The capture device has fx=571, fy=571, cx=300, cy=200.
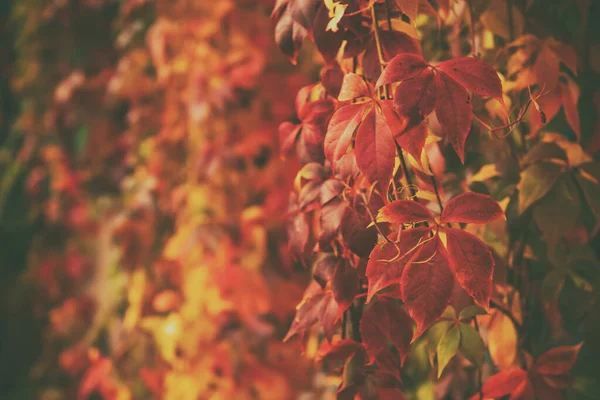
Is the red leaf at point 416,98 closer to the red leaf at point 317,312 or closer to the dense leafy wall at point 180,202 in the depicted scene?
the red leaf at point 317,312

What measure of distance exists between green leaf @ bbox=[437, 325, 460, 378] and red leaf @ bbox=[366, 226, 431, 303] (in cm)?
17

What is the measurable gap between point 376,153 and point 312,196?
0.65ft

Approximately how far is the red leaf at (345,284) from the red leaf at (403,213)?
0.14 m

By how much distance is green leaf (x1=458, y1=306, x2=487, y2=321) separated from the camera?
2.36 feet

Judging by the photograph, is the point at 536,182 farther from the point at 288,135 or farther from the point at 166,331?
the point at 166,331

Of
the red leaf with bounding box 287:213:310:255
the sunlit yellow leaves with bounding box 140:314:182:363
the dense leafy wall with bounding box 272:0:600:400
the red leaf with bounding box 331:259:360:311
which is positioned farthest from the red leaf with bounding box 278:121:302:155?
the sunlit yellow leaves with bounding box 140:314:182:363

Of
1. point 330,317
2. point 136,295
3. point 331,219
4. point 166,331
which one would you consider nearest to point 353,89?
point 331,219

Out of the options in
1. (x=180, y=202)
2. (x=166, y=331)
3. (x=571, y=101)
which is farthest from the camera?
(x=180, y=202)

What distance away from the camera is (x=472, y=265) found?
59 cm

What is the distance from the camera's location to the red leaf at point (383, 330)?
0.68 metres

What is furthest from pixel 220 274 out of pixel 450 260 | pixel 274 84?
pixel 450 260

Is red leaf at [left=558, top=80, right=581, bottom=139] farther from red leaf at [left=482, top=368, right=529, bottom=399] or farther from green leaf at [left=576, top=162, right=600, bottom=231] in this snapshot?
red leaf at [left=482, top=368, right=529, bottom=399]

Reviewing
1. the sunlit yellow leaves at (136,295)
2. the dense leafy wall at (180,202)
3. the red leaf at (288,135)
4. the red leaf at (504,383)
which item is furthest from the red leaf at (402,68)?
the sunlit yellow leaves at (136,295)

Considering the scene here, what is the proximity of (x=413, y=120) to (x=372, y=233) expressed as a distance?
0.15 m
